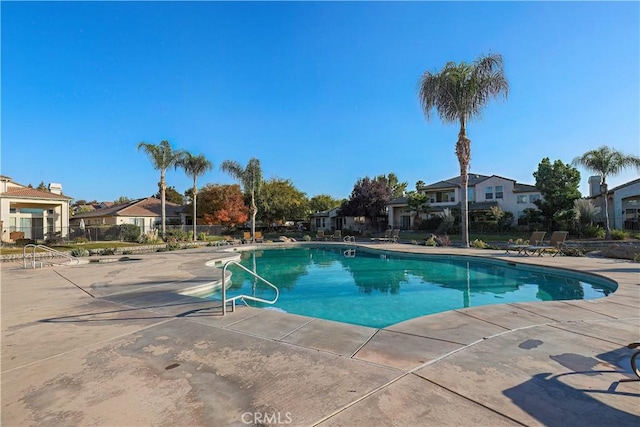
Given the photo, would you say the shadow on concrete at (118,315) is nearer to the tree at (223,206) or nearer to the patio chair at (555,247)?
the patio chair at (555,247)

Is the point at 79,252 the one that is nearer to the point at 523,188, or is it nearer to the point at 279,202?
the point at 279,202

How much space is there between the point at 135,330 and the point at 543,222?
30.5 meters

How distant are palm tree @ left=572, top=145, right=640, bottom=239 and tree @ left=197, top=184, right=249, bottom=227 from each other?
32889 millimetres

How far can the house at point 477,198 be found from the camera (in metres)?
31.1

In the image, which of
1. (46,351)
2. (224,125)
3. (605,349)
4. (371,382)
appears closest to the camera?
(371,382)

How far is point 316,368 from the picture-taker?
319 centimetres

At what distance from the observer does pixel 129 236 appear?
25672 millimetres

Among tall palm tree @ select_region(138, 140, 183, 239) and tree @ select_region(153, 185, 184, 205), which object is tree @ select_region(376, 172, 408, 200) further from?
tall palm tree @ select_region(138, 140, 183, 239)

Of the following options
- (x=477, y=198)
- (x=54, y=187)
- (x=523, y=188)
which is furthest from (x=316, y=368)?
(x=54, y=187)

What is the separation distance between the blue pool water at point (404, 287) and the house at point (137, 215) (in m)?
26.0

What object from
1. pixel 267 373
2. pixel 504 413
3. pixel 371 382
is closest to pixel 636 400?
pixel 504 413

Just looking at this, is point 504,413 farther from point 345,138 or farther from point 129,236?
point 129,236

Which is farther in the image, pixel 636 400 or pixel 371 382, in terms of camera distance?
pixel 371 382

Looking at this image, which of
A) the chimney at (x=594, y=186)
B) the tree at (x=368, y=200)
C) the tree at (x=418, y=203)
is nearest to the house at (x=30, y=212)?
the tree at (x=368, y=200)
